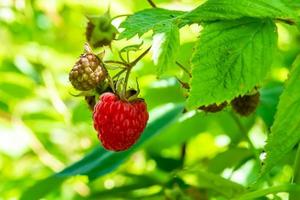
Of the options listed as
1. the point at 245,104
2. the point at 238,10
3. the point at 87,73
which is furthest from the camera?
the point at 245,104

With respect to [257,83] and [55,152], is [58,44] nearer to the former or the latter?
[55,152]

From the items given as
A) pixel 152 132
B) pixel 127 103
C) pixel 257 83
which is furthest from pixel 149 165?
pixel 257 83

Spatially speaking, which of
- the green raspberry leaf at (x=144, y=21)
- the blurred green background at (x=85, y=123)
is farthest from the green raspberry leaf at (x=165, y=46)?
the blurred green background at (x=85, y=123)

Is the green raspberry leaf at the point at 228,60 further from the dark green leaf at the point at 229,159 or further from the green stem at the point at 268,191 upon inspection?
the dark green leaf at the point at 229,159

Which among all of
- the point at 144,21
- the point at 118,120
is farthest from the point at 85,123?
the point at 144,21

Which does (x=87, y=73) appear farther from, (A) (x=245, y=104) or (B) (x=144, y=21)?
(A) (x=245, y=104)
